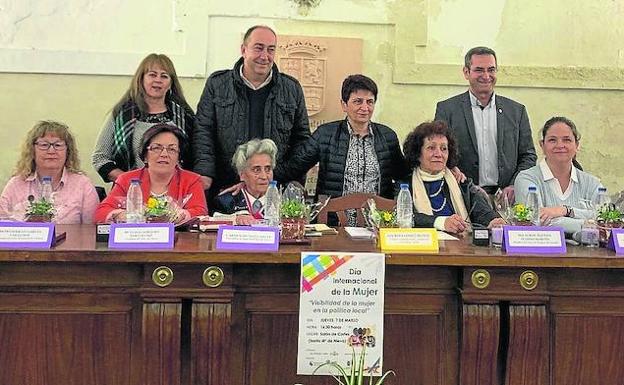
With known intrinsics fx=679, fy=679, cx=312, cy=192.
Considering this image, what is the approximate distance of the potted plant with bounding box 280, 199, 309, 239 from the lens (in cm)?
241

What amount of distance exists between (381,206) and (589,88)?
2910mm

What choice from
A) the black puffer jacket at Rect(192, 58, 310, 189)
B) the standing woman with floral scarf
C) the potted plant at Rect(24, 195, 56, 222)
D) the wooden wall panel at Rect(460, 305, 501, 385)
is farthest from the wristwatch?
the potted plant at Rect(24, 195, 56, 222)

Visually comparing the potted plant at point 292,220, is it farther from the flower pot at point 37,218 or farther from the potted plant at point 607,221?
the potted plant at point 607,221

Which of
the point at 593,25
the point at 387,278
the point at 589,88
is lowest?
the point at 387,278

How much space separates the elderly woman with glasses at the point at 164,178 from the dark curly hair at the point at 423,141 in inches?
Answer: 40.7

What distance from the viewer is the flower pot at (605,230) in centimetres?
243

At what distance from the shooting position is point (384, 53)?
5.09m

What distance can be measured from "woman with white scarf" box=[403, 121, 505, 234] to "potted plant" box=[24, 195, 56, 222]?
1.60 m

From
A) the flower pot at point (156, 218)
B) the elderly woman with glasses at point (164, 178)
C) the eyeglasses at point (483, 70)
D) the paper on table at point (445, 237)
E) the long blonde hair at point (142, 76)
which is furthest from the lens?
the eyeglasses at point (483, 70)

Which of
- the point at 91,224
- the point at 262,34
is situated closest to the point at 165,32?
the point at 262,34

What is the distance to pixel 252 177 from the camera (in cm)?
321

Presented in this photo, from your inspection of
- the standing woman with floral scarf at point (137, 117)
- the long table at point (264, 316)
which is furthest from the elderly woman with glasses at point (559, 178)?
the standing woman with floral scarf at point (137, 117)

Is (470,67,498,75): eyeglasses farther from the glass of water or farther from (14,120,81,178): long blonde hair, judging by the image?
(14,120,81,178): long blonde hair

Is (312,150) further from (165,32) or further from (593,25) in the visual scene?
(593,25)
